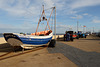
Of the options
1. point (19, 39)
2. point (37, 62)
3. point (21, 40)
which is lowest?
point (37, 62)

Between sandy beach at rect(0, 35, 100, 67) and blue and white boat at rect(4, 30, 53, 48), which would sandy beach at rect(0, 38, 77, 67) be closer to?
sandy beach at rect(0, 35, 100, 67)

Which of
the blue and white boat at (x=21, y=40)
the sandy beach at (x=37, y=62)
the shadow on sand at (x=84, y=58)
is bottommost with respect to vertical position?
the sandy beach at (x=37, y=62)

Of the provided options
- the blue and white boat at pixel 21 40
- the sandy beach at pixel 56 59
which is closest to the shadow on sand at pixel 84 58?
the sandy beach at pixel 56 59

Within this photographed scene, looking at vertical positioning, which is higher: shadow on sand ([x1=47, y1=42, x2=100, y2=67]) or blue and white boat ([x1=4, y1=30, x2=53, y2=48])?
blue and white boat ([x1=4, y1=30, x2=53, y2=48])

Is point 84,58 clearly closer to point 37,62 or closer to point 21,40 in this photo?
point 37,62

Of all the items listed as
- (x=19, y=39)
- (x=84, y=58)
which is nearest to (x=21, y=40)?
(x=19, y=39)

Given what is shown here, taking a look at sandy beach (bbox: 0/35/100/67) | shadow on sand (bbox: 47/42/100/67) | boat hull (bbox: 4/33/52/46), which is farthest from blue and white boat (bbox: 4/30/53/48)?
shadow on sand (bbox: 47/42/100/67)

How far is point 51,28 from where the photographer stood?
64.0 ft

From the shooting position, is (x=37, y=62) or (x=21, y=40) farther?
(x=21, y=40)

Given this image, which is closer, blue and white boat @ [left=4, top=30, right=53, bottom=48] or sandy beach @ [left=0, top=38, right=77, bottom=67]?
sandy beach @ [left=0, top=38, right=77, bottom=67]

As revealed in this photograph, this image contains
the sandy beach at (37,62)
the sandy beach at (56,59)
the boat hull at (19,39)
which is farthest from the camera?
the boat hull at (19,39)

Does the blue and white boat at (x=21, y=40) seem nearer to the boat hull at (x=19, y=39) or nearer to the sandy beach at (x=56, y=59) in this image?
the boat hull at (x=19, y=39)

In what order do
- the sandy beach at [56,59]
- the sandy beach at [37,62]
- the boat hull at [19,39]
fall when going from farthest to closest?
1. the boat hull at [19,39]
2. the sandy beach at [56,59]
3. the sandy beach at [37,62]

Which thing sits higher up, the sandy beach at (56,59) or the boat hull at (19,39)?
the boat hull at (19,39)
